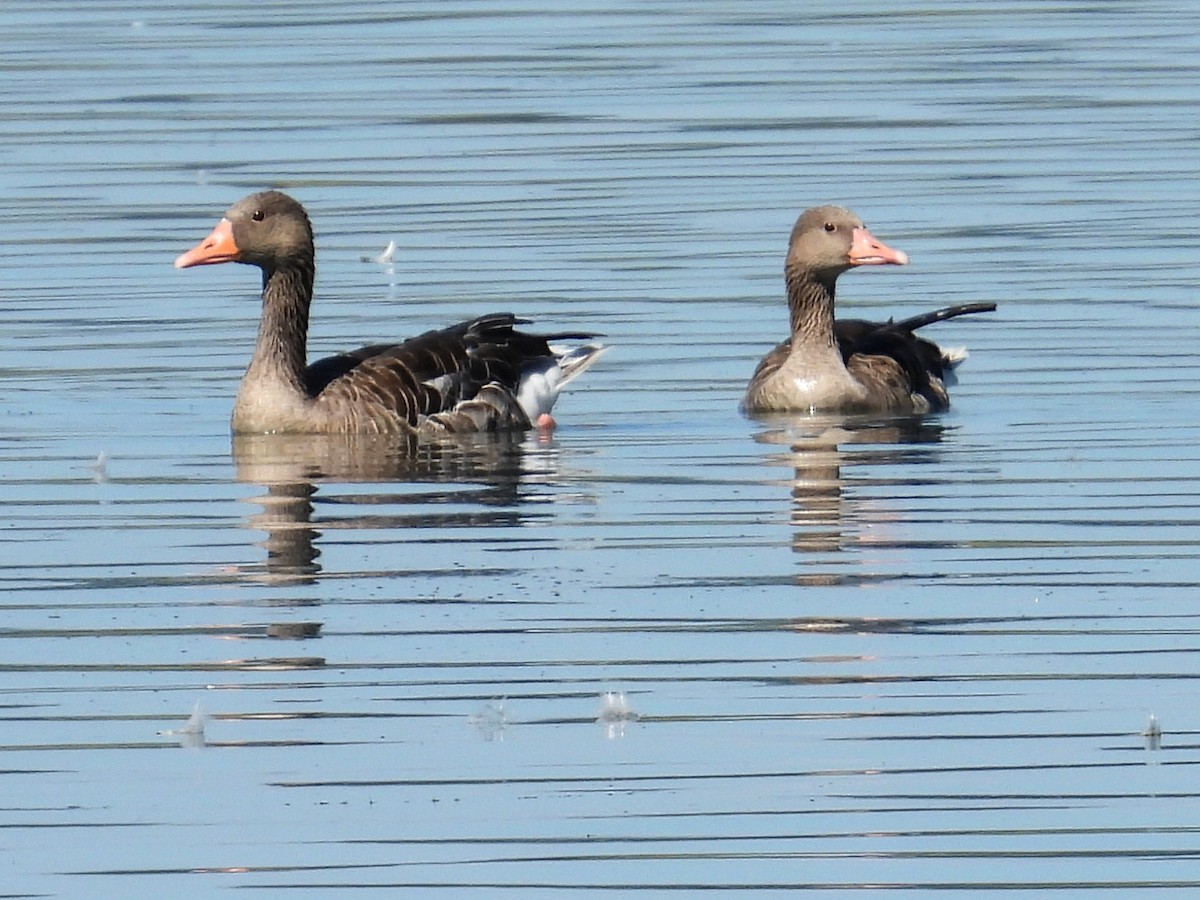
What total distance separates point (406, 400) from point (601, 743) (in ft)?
24.6

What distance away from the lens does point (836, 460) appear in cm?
1499

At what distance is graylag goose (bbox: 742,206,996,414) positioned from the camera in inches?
663

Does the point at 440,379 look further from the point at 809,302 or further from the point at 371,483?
the point at 809,302

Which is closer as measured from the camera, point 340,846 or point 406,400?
point 340,846

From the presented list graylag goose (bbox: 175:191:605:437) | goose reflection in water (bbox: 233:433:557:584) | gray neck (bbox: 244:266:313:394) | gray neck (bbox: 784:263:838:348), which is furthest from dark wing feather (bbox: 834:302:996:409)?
gray neck (bbox: 244:266:313:394)

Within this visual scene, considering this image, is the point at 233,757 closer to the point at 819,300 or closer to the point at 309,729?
the point at 309,729

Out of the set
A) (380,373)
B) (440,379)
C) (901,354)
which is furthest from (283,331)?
(901,354)

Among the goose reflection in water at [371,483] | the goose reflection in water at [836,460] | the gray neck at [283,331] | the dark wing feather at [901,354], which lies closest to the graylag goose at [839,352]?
the dark wing feather at [901,354]

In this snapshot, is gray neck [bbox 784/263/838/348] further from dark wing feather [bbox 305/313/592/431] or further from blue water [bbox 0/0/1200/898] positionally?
dark wing feather [bbox 305/313/592/431]

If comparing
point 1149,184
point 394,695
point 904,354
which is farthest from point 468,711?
point 1149,184

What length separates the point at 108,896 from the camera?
25.1ft

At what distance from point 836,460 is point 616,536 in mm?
2756

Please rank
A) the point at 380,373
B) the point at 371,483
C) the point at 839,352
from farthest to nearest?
the point at 839,352, the point at 380,373, the point at 371,483

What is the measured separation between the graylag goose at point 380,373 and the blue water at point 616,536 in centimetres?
26
